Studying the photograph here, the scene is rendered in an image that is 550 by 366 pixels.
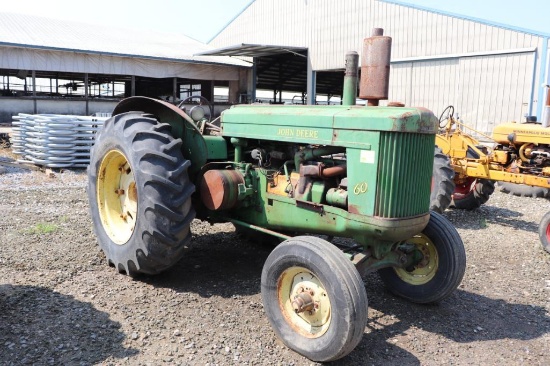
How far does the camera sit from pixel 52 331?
3180mm

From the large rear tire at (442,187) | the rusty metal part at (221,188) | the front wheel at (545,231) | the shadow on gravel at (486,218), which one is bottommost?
the shadow on gravel at (486,218)

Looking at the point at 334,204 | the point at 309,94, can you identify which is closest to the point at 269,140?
the point at 334,204

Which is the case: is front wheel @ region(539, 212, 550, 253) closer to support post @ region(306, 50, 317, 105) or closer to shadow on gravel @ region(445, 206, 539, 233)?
shadow on gravel @ region(445, 206, 539, 233)

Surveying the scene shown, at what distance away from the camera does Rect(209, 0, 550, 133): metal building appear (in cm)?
1127

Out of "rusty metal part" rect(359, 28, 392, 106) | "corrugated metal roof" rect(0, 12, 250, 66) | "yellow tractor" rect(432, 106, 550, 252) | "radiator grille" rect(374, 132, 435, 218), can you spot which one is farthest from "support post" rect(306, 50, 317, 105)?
"radiator grille" rect(374, 132, 435, 218)

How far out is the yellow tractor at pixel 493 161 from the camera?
6.61 m

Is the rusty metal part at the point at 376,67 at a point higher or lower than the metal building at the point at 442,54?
lower

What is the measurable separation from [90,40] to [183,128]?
53.9 ft

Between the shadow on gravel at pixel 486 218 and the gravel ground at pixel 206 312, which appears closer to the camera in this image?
the gravel ground at pixel 206 312

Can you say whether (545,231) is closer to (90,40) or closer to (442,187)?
(442,187)

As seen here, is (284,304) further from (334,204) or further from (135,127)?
(135,127)

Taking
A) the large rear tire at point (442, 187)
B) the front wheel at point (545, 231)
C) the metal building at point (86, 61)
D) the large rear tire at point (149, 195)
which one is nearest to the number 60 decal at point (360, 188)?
the large rear tire at point (149, 195)

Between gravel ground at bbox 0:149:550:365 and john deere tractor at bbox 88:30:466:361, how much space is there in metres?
→ 0.24

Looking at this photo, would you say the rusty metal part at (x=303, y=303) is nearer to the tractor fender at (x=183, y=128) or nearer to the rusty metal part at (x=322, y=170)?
the rusty metal part at (x=322, y=170)
